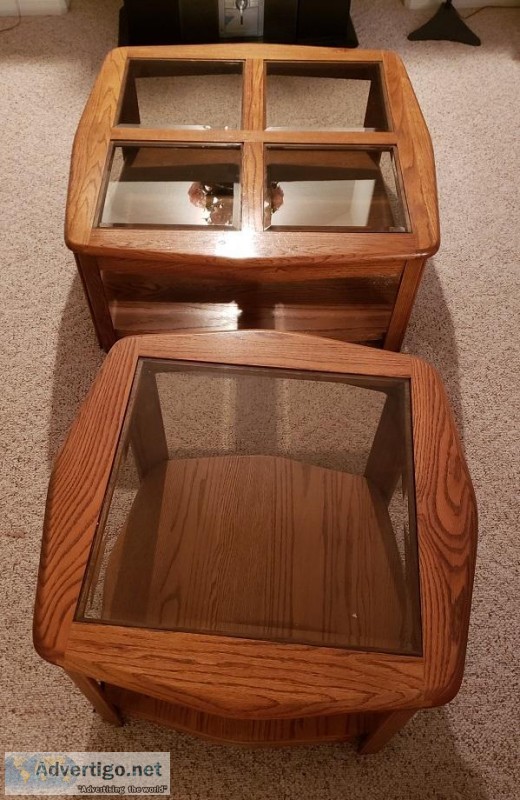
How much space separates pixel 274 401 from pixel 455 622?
457 mm

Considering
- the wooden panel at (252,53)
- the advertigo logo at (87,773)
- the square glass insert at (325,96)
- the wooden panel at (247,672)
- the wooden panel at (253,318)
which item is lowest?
Result: the advertigo logo at (87,773)

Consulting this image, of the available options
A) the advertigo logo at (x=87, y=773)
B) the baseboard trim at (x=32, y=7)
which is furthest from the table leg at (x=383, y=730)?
the baseboard trim at (x=32, y=7)

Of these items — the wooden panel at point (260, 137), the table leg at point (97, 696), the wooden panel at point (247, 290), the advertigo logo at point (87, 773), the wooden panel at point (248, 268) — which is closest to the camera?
the table leg at point (97, 696)

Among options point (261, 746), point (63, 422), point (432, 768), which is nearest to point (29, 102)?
point (63, 422)

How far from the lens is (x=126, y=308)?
56.0 inches

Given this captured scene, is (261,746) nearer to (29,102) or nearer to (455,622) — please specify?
(455,622)

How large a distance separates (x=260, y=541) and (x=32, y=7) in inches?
93.7

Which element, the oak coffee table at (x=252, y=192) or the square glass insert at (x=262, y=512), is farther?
the oak coffee table at (x=252, y=192)

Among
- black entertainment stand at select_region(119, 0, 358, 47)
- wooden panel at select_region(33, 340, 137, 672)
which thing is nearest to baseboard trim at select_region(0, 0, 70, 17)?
black entertainment stand at select_region(119, 0, 358, 47)

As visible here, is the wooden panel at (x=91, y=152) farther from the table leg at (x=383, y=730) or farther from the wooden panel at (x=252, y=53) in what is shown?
the table leg at (x=383, y=730)

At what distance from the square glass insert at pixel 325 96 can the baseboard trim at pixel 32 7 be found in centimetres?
136

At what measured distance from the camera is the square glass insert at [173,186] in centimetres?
123

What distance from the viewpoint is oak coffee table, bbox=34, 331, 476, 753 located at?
2.27 feet

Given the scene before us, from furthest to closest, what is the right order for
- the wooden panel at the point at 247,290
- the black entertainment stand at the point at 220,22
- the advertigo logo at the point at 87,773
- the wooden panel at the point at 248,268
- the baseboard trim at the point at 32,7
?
the baseboard trim at the point at 32,7
the black entertainment stand at the point at 220,22
the wooden panel at the point at 247,290
the wooden panel at the point at 248,268
the advertigo logo at the point at 87,773
